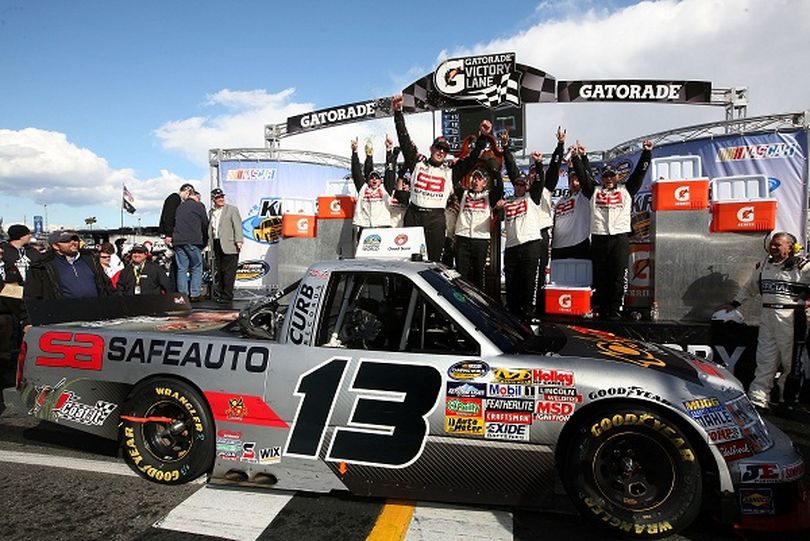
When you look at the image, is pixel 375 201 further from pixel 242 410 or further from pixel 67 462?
pixel 67 462

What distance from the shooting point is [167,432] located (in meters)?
3.07

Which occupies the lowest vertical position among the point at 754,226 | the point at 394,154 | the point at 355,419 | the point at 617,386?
the point at 355,419

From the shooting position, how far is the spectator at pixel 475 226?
5.65 meters

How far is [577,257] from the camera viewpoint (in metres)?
6.71

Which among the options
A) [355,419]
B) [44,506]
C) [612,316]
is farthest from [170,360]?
[612,316]

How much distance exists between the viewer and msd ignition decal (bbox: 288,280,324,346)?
2920 millimetres

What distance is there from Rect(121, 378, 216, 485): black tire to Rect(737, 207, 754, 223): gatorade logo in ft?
18.1

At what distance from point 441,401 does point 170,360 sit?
1716 mm

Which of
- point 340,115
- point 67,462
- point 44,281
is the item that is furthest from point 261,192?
point 67,462

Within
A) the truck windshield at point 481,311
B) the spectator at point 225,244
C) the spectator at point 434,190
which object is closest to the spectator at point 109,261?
the spectator at point 225,244

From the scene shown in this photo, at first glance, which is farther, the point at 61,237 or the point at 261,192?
the point at 261,192

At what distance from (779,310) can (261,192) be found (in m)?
11.6

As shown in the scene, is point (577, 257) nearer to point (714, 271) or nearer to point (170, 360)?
point (714, 271)

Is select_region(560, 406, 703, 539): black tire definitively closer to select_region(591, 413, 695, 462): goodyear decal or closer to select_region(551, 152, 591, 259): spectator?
select_region(591, 413, 695, 462): goodyear decal
